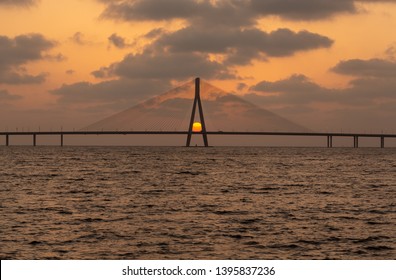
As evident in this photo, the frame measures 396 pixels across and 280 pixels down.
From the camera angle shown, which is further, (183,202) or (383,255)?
(183,202)

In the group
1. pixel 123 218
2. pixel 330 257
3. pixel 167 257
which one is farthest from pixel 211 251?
pixel 123 218

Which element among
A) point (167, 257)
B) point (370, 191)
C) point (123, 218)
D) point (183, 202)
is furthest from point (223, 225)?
point (370, 191)

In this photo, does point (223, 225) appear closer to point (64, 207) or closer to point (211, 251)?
point (211, 251)

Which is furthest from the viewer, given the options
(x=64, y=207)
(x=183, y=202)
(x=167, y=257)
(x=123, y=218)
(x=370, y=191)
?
(x=370, y=191)

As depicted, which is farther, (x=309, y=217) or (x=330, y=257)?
(x=309, y=217)
